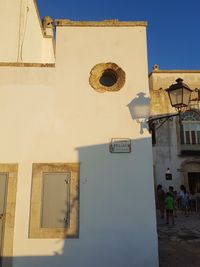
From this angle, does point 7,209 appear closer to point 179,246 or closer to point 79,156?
point 79,156

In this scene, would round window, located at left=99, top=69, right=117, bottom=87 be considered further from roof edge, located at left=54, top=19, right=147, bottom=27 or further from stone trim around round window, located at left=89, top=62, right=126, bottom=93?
roof edge, located at left=54, top=19, right=147, bottom=27

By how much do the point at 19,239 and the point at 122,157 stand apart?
257 centimetres

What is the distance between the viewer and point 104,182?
585 centimetres

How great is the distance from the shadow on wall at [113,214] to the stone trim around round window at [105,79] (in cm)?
124

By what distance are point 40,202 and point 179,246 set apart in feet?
13.5

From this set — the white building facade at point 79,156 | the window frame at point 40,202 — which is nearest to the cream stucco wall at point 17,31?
the white building facade at point 79,156

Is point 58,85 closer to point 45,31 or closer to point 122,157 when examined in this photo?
point 122,157

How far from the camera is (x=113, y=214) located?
18.8 ft

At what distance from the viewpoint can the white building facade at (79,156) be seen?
18.3 feet

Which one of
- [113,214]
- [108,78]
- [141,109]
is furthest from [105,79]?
[113,214]

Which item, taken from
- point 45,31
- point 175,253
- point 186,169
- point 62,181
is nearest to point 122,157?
point 62,181

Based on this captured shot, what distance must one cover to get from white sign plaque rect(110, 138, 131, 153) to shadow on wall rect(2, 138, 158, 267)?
0.27ft


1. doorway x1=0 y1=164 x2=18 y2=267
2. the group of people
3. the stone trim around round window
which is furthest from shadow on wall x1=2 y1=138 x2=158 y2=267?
the group of people

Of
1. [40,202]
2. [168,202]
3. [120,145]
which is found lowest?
[168,202]
